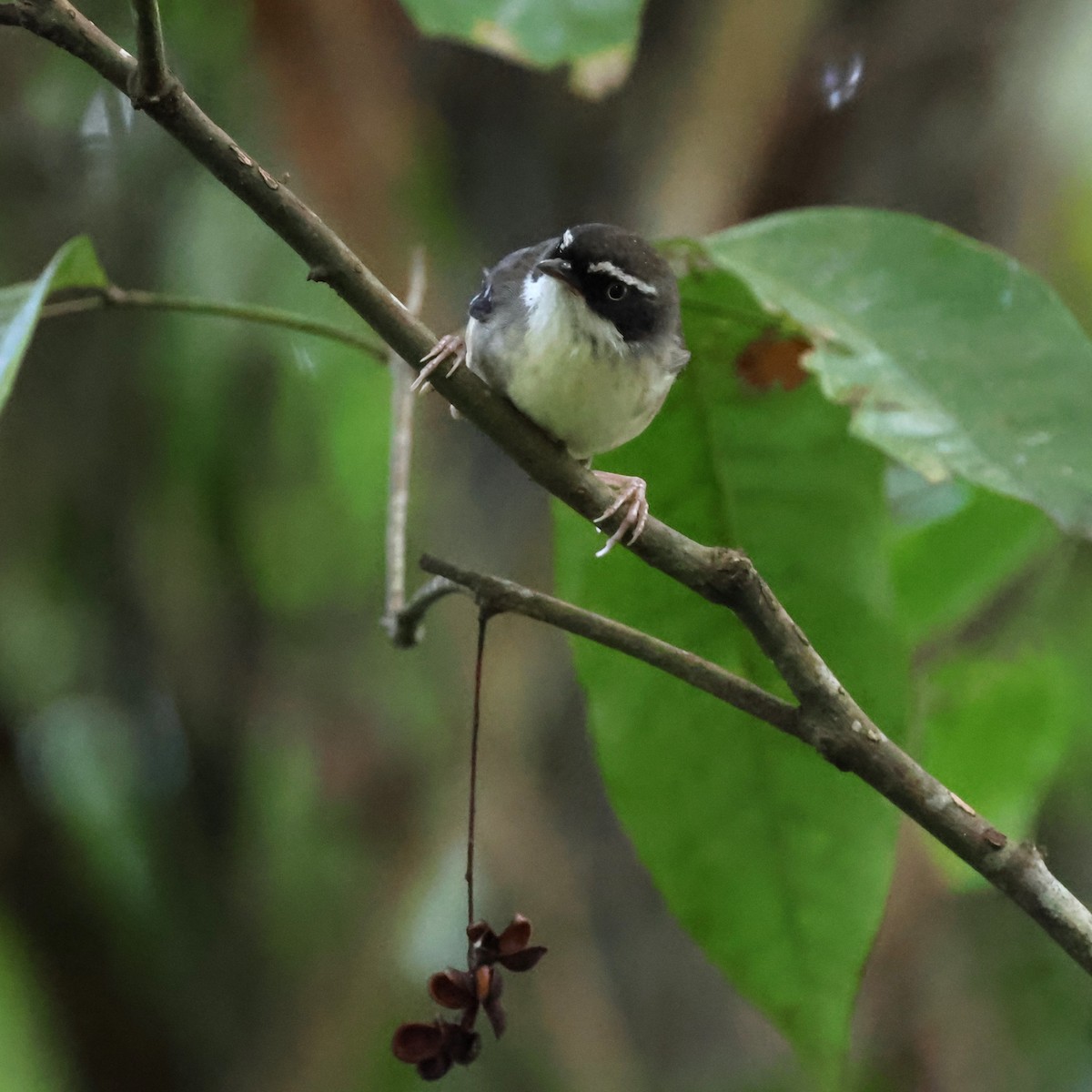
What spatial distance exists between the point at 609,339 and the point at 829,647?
0.51 metres

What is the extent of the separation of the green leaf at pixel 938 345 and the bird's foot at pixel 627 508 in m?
0.26

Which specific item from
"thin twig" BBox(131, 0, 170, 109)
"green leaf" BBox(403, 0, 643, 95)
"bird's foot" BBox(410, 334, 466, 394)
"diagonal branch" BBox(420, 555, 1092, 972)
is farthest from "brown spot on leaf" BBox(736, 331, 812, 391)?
"thin twig" BBox(131, 0, 170, 109)

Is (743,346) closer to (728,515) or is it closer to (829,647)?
(728,515)

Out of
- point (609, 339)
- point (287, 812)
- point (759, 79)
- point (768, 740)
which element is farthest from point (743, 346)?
point (287, 812)

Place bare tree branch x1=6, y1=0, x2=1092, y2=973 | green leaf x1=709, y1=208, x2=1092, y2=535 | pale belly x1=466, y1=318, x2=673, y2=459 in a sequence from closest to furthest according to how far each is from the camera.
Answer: bare tree branch x1=6, y1=0, x2=1092, y2=973 < green leaf x1=709, y1=208, x2=1092, y2=535 < pale belly x1=466, y1=318, x2=673, y2=459

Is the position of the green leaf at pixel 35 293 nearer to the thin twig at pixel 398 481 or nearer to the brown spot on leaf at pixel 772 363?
the thin twig at pixel 398 481

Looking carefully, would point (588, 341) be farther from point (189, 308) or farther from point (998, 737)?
point (998, 737)

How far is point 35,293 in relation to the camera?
65.1 inches

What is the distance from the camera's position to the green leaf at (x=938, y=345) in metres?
1.42

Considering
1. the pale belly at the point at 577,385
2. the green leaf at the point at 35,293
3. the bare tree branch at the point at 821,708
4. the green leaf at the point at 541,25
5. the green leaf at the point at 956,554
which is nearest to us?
the bare tree branch at the point at 821,708

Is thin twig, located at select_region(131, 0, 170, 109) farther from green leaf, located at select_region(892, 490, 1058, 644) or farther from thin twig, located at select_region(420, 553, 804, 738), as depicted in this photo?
green leaf, located at select_region(892, 490, 1058, 644)

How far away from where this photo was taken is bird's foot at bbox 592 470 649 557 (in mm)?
1371

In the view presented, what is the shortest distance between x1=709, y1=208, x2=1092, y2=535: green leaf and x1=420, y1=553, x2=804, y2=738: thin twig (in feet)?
1.06

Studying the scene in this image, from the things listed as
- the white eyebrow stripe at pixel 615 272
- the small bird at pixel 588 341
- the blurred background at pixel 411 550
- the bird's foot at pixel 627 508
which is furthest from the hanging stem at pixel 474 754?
the blurred background at pixel 411 550
